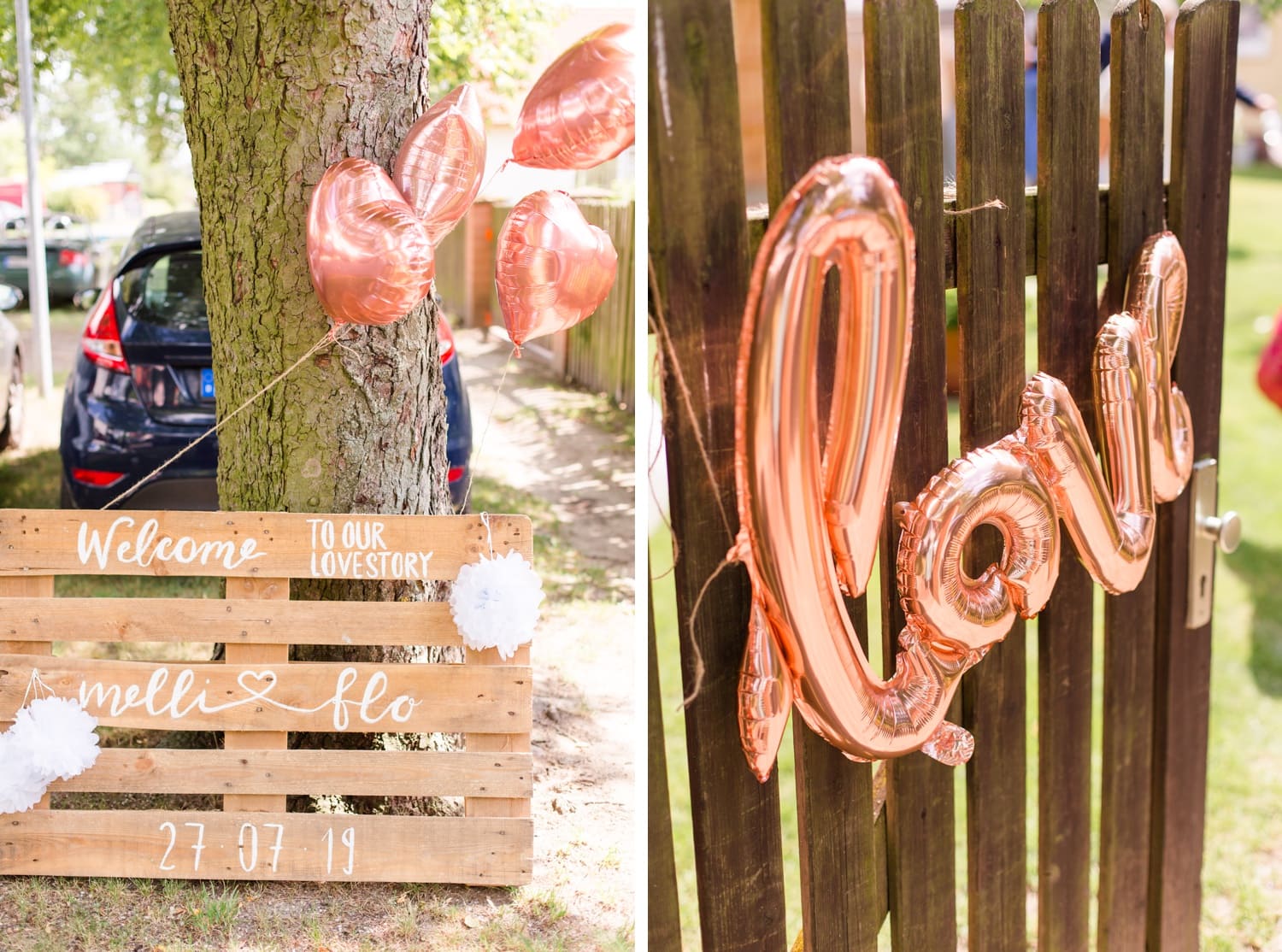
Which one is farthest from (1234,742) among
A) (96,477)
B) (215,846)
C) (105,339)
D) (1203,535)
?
(105,339)

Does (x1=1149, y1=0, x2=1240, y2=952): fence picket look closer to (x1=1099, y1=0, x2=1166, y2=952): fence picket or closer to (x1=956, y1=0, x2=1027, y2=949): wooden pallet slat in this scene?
(x1=1099, y1=0, x2=1166, y2=952): fence picket

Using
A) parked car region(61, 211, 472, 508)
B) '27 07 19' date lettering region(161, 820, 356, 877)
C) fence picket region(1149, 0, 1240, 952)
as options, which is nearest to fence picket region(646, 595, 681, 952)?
'27 07 19' date lettering region(161, 820, 356, 877)

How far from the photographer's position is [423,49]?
2.38m

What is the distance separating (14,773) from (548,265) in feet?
5.08

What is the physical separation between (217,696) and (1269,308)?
10.4 metres

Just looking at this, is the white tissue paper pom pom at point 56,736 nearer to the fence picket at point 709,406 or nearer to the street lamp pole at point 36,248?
the fence picket at point 709,406

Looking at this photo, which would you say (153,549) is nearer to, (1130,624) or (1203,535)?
(1130,624)

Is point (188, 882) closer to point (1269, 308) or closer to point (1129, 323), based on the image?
point (1129, 323)

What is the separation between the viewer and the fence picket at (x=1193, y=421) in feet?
6.96

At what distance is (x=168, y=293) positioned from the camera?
4.13 meters

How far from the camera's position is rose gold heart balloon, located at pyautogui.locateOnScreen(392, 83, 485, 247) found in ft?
6.83

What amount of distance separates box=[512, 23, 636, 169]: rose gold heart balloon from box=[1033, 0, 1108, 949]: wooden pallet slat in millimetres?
712

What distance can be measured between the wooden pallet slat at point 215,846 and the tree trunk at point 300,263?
29 centimetres

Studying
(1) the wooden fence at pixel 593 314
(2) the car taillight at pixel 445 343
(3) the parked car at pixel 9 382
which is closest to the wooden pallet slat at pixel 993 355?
(2) the car taillight at pixel 445 343
